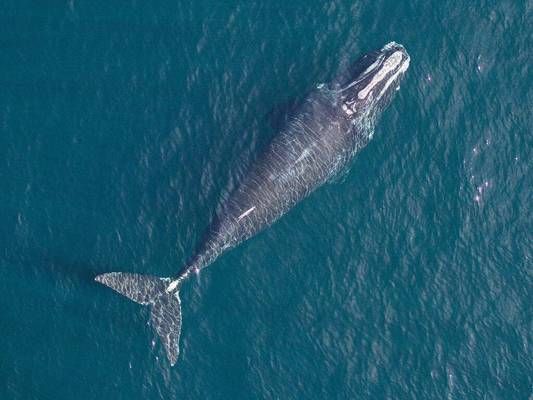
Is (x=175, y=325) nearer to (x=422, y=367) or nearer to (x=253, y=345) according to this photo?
(x=253, y=345)

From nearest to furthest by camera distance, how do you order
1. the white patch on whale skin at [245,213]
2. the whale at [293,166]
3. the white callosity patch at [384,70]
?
1. the whale at [293,166]
2. the white patch on whale skin at [245,213]
3. the white callosity patch at [384,70]

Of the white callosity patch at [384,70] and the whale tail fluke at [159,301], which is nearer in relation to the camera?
the whale tail fluke at [159,301]

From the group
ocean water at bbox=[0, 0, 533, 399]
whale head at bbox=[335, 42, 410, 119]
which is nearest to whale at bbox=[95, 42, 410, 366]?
whale head at bbox=[335, 42, 410, 119]

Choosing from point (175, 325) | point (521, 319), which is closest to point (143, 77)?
point (175, 325)

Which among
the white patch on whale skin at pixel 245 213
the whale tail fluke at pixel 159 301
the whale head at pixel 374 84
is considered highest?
the whale head at pixel 374 84

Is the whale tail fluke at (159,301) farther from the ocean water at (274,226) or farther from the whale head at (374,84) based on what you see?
the whale head at (374,84)

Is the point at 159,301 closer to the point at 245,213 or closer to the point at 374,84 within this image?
the point at 245,213

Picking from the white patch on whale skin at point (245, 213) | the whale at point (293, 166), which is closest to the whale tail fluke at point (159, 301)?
the whale at point (293, 166)

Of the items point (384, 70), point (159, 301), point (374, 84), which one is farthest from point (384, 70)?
point (159, 301)

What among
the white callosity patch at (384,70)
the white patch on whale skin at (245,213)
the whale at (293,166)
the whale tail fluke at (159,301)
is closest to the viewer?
the whale tail fluke at (159,301)

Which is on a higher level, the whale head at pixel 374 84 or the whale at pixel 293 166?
the whale head at pixel 374 84
